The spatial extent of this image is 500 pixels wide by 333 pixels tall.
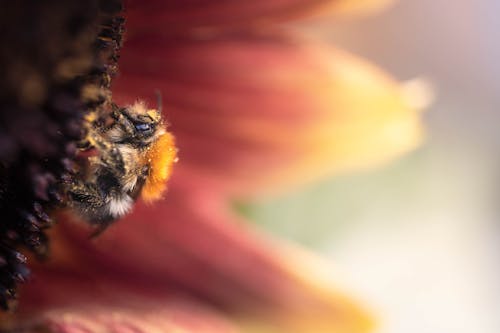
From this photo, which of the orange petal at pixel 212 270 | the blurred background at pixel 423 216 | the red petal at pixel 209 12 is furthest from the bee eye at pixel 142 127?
the blurred background at pixel 423 216

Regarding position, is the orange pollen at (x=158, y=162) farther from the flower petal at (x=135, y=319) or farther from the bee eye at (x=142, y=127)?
the flower petal at (x=135, y=319)

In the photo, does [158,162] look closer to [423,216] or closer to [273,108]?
[273,108]

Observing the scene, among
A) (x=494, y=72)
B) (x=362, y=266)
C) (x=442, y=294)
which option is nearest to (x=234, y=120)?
(x=362, y=266)

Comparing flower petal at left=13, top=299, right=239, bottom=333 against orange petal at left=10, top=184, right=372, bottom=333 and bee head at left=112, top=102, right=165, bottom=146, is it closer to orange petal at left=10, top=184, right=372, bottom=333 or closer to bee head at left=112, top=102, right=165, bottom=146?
orange petal at left=10, top=184, right=372, bottom=333

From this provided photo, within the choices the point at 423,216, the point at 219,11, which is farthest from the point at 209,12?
the point at 423,216

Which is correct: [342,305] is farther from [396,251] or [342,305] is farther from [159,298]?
[396,251]

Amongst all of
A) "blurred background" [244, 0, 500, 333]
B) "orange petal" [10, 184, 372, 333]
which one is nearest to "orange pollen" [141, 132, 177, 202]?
"orange petal" [10, 184, 372, 333]
